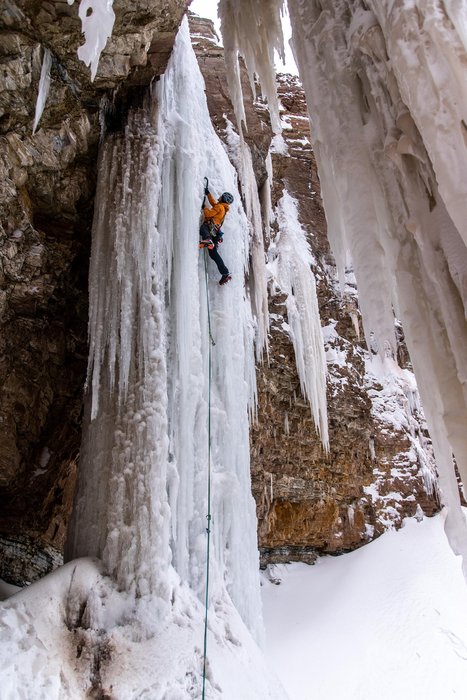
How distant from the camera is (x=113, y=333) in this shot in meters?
3.95

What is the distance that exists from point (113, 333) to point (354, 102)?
2527 millimetres

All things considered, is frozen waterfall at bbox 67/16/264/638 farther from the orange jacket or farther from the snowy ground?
the snowy ground

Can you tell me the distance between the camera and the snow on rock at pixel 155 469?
292 cm

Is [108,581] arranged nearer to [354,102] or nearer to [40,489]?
[40,489]

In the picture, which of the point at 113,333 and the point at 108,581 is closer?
the point at 108,581

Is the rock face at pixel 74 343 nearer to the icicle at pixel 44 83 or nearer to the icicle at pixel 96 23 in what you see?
the icicle at pixel 44 83

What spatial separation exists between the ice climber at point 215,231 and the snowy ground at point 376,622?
15.4ft

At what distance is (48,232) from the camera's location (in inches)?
187

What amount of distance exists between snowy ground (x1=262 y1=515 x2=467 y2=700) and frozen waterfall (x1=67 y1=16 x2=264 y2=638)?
2854mm

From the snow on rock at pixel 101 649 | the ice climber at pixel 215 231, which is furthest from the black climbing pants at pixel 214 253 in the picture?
the snow on rock at pixel 101 649

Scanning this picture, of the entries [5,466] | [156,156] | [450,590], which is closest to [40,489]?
[5,466]

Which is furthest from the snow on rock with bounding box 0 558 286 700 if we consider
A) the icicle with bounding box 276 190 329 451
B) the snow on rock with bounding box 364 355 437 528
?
the snow on rock with bounding box 364 355 437 528

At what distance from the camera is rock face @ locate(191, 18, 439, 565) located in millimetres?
8414

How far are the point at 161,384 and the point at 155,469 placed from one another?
0.59 meters
